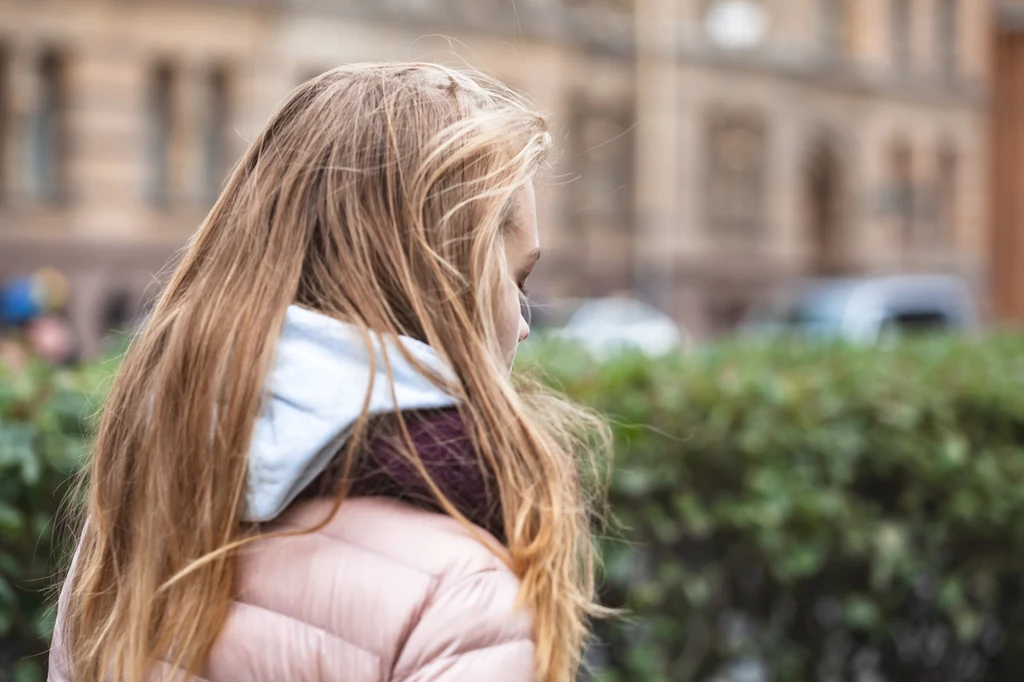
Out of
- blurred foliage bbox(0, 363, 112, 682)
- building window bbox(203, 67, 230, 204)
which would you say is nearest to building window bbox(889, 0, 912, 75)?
building window bbox(203, 67, 230, 204)

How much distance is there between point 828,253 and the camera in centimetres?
3375

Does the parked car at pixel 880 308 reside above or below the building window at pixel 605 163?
below

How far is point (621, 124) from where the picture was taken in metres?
29.0

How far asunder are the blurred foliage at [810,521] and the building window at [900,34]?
30.9m

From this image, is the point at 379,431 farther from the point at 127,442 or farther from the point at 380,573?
the point at 127,442

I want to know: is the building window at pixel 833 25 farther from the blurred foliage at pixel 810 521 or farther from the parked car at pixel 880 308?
the blurred foliage at pixel 810 521

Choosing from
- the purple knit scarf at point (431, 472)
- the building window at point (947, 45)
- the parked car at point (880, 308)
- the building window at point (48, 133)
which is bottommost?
the parked car at point (880, 308)

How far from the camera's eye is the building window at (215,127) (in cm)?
2345

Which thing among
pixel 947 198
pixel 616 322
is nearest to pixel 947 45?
pixel 947 198

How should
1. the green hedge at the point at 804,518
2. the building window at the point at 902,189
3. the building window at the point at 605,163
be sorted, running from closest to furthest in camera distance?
the green hedge at the point at 804,518, the building window at the point at 605,163, the building window at the point at 902,189

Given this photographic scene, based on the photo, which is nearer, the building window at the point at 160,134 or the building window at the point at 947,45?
the building window at the point at 160,134

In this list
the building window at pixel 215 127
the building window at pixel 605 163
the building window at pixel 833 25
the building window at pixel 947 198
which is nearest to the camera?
the building window at pixel 215 127

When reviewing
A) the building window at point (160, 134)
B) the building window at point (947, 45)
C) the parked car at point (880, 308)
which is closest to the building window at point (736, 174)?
the building window at point (947, 45)

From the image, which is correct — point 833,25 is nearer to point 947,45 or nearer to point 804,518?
point 947,45
